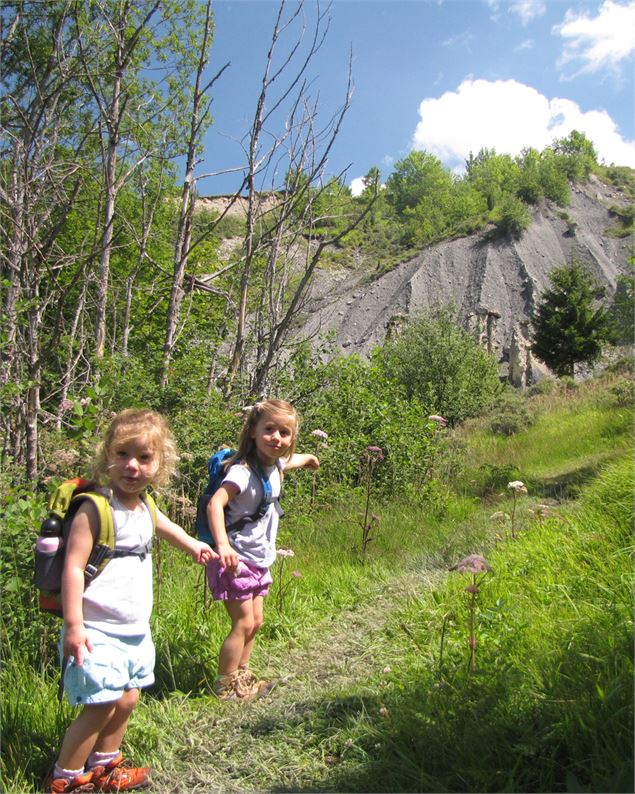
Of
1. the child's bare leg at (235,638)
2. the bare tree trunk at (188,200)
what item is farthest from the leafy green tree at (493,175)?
the child's bare leg at (235,638)

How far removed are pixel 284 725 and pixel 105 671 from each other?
2.56ft

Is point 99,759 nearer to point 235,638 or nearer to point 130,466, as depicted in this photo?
point 235,638

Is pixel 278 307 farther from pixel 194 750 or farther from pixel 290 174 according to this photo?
pixel 194 750

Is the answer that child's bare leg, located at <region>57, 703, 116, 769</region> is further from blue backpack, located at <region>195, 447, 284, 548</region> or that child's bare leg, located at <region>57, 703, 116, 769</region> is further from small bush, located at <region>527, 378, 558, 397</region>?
small bush, located at <region>527, 378, 558, 397</region>

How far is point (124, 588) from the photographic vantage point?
2242 millimetres

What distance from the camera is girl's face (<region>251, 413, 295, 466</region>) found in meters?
3.05

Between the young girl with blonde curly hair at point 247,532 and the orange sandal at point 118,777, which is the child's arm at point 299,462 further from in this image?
the orange sandal at point 118,777

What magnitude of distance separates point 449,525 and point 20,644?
4.03 metres

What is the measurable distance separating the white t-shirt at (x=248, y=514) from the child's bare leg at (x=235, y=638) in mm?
202

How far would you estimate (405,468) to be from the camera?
26.1 ft

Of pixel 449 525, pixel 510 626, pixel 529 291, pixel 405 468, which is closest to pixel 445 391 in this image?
pixel 405 468

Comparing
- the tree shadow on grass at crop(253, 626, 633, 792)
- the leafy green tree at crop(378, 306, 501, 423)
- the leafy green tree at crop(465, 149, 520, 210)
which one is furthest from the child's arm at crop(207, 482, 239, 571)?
the leafy green tree at crop(465, 149, 520, 210)

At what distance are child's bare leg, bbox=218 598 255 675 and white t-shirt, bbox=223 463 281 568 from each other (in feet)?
0.66

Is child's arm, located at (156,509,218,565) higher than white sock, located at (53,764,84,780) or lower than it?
higher
